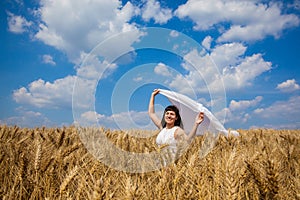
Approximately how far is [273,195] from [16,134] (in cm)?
409

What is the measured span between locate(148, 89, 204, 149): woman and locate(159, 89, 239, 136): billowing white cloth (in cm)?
21

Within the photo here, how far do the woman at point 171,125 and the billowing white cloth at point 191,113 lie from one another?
21 cm

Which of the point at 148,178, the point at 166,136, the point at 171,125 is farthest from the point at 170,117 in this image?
the point at 148,178

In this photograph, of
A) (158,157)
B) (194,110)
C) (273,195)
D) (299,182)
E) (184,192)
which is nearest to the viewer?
(184,192)

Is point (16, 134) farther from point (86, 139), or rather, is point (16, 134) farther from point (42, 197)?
point (42, 197)

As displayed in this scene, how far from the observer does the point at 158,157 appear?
109 inches

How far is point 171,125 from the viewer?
539cm

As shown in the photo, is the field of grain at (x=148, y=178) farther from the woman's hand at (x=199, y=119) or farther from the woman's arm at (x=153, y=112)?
the woman's arm at (x=153, y=112)

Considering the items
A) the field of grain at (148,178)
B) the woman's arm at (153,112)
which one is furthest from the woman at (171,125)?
the field of grain at (148,178)

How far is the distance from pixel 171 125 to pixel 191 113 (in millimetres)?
709

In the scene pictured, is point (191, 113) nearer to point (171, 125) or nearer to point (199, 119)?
point (171, 125)

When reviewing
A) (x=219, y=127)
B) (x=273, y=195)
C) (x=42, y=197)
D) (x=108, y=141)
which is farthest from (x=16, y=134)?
(x=273, y=195)

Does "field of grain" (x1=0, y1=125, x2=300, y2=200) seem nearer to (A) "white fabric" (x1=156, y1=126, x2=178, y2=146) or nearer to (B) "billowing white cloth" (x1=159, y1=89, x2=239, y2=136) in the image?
(A) "white fabric" (x1=156, y1=126, x2=178, y2=146)

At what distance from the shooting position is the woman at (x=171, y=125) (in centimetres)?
485
